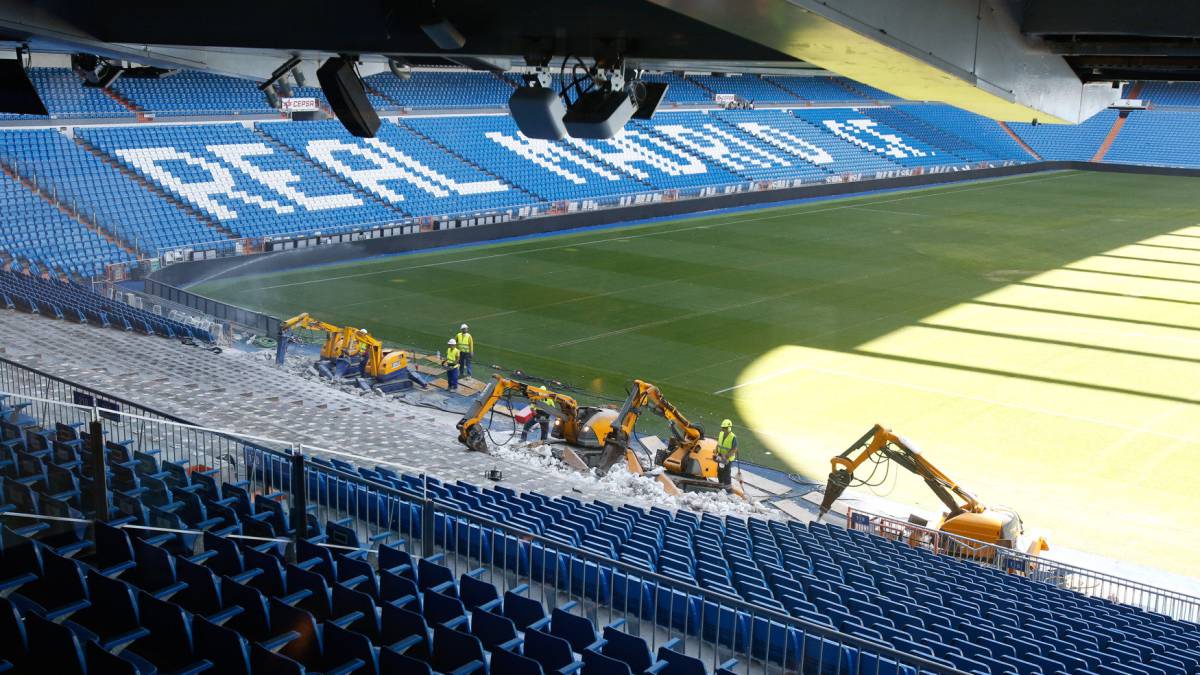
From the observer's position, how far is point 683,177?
52531 mm

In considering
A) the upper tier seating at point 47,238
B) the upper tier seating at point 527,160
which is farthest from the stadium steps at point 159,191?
the upper tier seating at point 527,160

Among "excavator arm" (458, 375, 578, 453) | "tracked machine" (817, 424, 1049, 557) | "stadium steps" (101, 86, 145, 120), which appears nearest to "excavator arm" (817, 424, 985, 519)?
"tracked machine" (817, 424, 1049, 557)

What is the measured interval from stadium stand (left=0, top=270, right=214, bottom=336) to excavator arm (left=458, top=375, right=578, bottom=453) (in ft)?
26.3

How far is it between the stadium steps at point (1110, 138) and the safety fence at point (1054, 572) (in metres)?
62.7

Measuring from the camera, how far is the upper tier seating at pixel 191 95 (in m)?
41.4

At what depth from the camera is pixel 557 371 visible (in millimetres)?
23453

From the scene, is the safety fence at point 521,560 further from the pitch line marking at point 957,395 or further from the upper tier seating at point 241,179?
the upper tier seating at point 241,179

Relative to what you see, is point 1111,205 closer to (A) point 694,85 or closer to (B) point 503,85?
(A) point 694,85

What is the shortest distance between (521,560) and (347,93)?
5004 mm

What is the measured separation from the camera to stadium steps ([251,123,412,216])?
41.4 metres

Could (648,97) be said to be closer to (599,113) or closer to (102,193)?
(599,113)

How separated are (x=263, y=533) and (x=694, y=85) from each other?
57794mm

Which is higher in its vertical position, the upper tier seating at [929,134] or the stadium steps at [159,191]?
the upper tier seating at [929,134]

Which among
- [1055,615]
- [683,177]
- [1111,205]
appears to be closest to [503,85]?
[683,177]
